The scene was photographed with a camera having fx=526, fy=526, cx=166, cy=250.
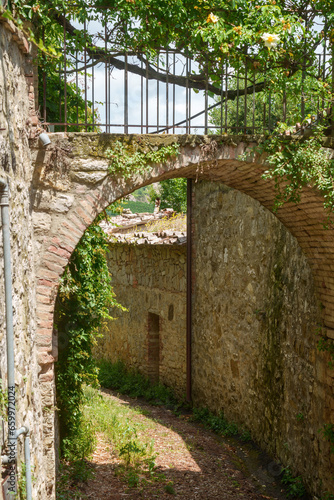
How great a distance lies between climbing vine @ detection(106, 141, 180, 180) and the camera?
14.3 feet

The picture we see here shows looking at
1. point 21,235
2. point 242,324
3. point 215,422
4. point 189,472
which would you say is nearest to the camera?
point 21,235

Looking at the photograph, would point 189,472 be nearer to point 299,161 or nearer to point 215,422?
point 215,422

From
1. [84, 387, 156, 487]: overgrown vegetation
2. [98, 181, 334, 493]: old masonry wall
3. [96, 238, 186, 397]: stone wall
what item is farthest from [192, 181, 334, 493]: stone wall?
[84, 387, 156, 487]: overgrown vegetation

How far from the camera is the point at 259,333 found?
26.2 ft

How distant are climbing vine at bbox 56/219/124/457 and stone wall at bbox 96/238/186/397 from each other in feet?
13.1

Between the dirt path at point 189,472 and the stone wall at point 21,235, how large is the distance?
2304 millimetres

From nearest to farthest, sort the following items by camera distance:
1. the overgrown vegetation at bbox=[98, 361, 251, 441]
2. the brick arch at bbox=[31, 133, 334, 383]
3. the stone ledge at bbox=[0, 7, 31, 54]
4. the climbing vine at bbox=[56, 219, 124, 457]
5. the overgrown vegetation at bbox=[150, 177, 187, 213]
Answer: the stone ledge at bbox=[0, 7, 31, 54] < the brick arch at bbox=[31, 133, 334, 383] < the climbing vine at bbox=[56, 219, 124, 457] < the overgrown vegetation at bbox=[98, 361, 251, 441] < the overgrown vegetation at bbox=[150, 177, 187, 213]

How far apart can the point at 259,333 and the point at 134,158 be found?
4.47m

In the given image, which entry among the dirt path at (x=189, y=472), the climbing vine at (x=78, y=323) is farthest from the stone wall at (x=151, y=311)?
the climbing vine at (x=78, y=323)

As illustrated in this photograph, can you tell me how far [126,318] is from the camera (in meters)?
12.7

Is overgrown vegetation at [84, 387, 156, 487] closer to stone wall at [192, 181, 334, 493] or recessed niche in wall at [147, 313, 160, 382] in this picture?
stone wall at [192, 181, 334, 493]

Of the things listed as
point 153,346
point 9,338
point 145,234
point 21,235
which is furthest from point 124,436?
point 9,338

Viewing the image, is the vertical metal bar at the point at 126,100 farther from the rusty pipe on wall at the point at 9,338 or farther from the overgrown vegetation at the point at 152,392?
the overgrown vegetation at the point at 152,392

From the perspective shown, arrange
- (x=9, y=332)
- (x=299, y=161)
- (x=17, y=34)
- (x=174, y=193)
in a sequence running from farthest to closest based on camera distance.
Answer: (x=174, y=193) < (x=299, y=161) < (x=17, y=34) < (x=9, y=332)
